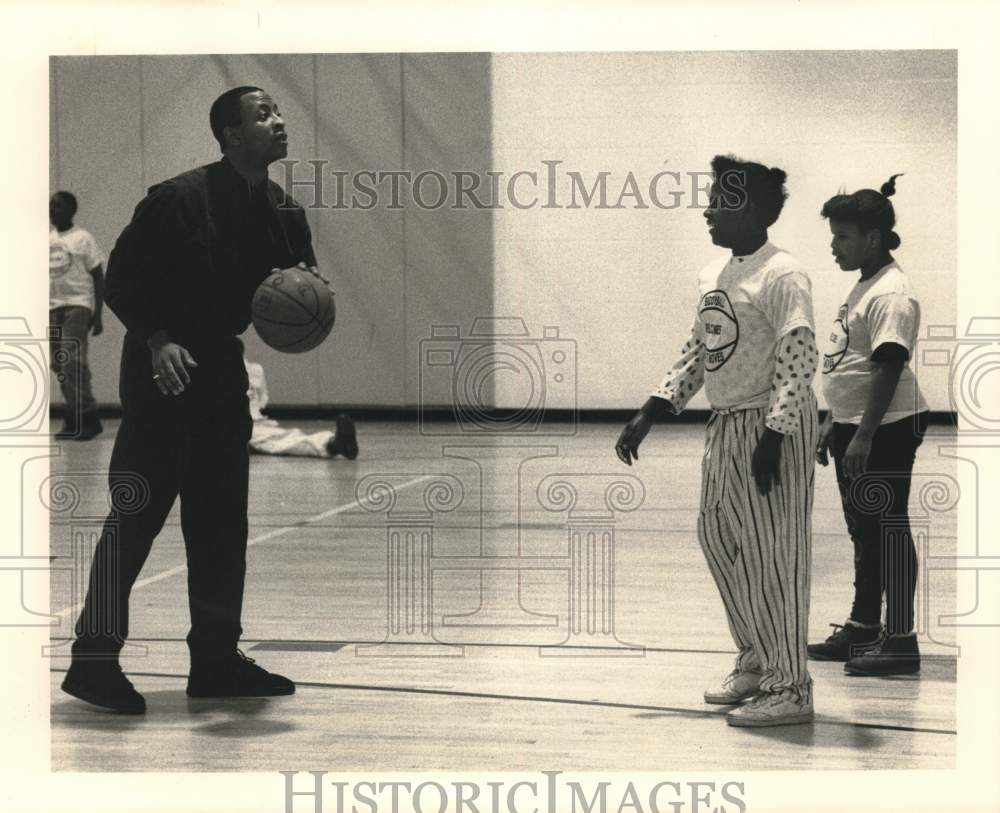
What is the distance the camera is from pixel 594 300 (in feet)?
42.8

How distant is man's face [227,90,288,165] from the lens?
4.79 m

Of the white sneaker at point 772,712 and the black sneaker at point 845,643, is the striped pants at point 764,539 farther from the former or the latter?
the black sneaker at point 845,643

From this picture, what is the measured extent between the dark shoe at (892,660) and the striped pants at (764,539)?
0.75 metres

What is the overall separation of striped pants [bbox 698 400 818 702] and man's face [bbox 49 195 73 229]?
259 inches

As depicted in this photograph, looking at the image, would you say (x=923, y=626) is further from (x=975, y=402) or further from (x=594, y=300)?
(x=594, y=300)

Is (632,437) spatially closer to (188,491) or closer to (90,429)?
(188,491)

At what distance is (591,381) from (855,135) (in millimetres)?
2854

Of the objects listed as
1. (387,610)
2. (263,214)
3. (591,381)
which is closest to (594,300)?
(591,381)

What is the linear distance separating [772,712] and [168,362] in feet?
6.65

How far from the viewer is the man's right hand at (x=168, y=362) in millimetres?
4684

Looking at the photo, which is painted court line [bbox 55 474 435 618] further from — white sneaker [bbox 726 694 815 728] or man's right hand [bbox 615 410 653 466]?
white sneaker [bbox 726 694 815 728]

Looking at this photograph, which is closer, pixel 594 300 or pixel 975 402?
pixel 975 402

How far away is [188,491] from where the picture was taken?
491cm

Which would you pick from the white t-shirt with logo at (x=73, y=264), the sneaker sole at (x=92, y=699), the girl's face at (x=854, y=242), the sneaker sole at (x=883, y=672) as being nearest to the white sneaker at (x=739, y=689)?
the sneaker sole at (x=883, y=672)
